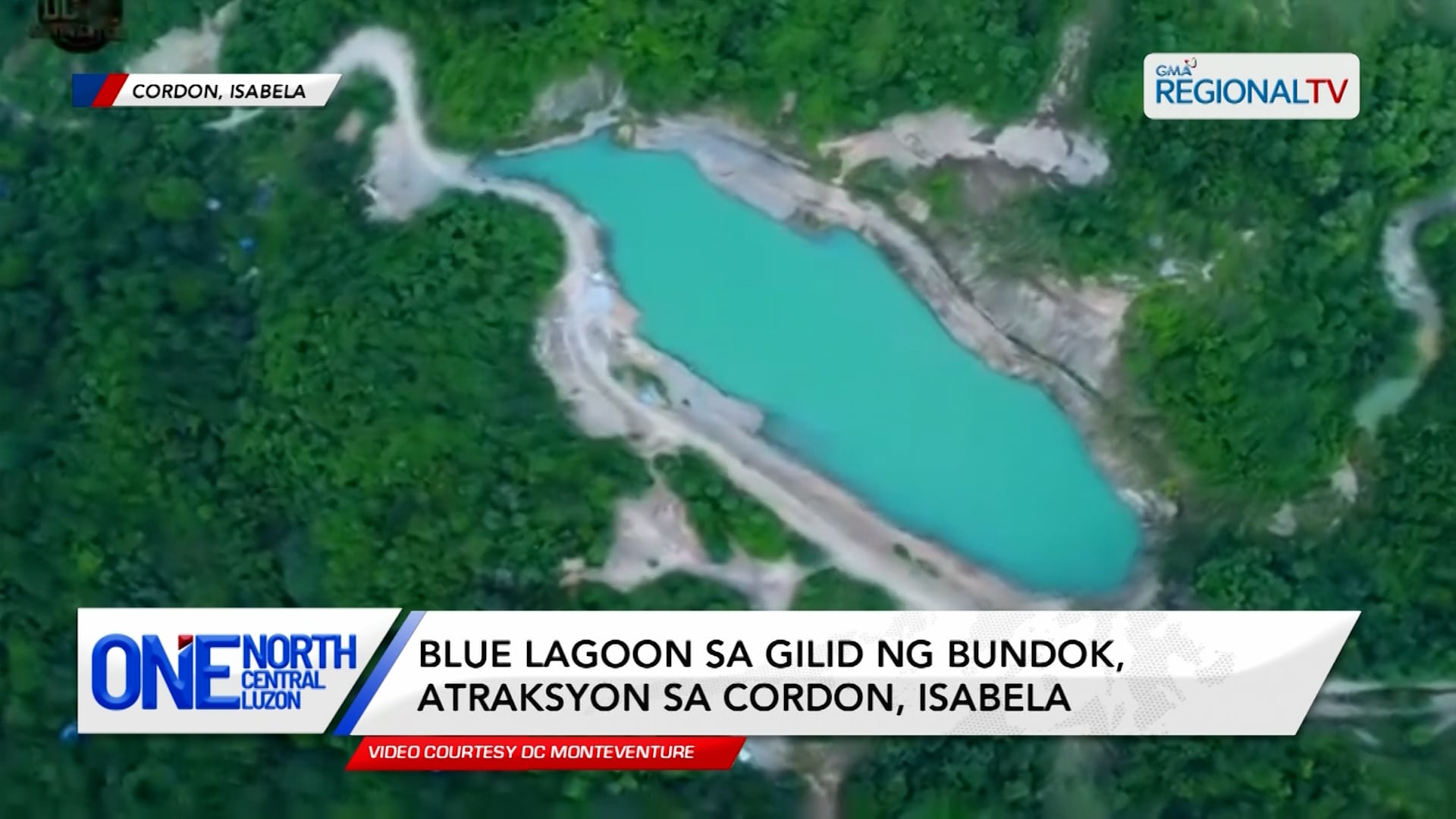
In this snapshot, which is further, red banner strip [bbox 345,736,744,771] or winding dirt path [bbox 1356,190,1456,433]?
winding dirt path [bbox 1356,190,1456,433]

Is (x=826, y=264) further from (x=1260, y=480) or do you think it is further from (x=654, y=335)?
(x=1260, y=480)

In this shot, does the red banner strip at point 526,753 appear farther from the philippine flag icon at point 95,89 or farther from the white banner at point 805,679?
the philippine flag icon at point 95,89

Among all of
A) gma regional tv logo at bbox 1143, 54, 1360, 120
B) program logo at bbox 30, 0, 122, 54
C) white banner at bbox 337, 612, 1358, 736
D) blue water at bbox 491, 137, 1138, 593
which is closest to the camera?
white banner at bbox 337, 612, 1358, 736

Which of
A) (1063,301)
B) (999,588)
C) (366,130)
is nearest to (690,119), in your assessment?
(366,130)

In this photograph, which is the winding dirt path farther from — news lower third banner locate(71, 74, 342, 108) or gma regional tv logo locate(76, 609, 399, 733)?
news lower third banner locate(71, 74, 342, 108)

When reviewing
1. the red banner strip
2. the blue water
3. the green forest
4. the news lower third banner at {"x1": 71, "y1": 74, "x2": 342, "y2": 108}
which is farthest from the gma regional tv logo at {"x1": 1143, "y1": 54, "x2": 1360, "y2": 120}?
the news lower third banner at {"x1": 71, "y1": 74, "x2": 342, "y2": 108}

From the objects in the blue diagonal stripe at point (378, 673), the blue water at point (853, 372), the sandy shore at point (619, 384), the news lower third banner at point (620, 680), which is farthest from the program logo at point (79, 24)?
the blue diagonal stripe at point (378, 673)

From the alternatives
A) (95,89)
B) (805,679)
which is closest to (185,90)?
(95,89)
